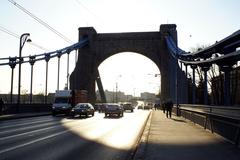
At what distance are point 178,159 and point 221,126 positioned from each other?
22.8 feet

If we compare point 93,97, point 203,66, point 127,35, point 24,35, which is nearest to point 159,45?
point 127,35

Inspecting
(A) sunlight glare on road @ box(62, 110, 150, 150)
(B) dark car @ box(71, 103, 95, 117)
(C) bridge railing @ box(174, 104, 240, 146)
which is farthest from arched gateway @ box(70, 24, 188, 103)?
(C) bridge railing @ box(174, 104, 240, 146)

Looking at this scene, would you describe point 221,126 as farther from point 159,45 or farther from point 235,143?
point 159,45

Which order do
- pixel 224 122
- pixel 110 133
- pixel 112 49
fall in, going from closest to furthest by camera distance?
1. pixel 224 122
2. pixel 110 133
3. pixel 112 49

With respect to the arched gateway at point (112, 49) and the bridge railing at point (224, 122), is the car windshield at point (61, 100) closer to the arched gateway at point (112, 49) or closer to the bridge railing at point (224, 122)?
the bridge railing at point (224, 122)

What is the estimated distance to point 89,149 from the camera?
14.7 meters

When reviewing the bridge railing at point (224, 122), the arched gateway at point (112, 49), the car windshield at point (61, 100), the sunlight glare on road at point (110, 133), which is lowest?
the sunlight glare on road at point (110, 133)

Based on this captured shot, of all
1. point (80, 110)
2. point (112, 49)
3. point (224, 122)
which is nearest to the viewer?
point (224, 122)

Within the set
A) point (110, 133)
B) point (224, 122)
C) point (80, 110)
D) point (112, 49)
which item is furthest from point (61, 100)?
point (112, 49)

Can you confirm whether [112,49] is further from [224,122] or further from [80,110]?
[224,122]

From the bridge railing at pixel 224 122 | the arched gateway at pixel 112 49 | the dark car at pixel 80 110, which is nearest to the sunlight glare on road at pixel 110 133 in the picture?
the bridge railing at pixel 224 122

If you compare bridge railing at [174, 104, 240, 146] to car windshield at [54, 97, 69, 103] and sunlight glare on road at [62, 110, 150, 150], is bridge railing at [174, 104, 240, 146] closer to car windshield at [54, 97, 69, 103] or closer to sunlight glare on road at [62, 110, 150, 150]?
sunlight glare on road at [62, 110, 150, 150]

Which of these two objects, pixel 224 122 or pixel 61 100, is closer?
pixel 224 122

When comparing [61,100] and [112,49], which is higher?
[112,49]
